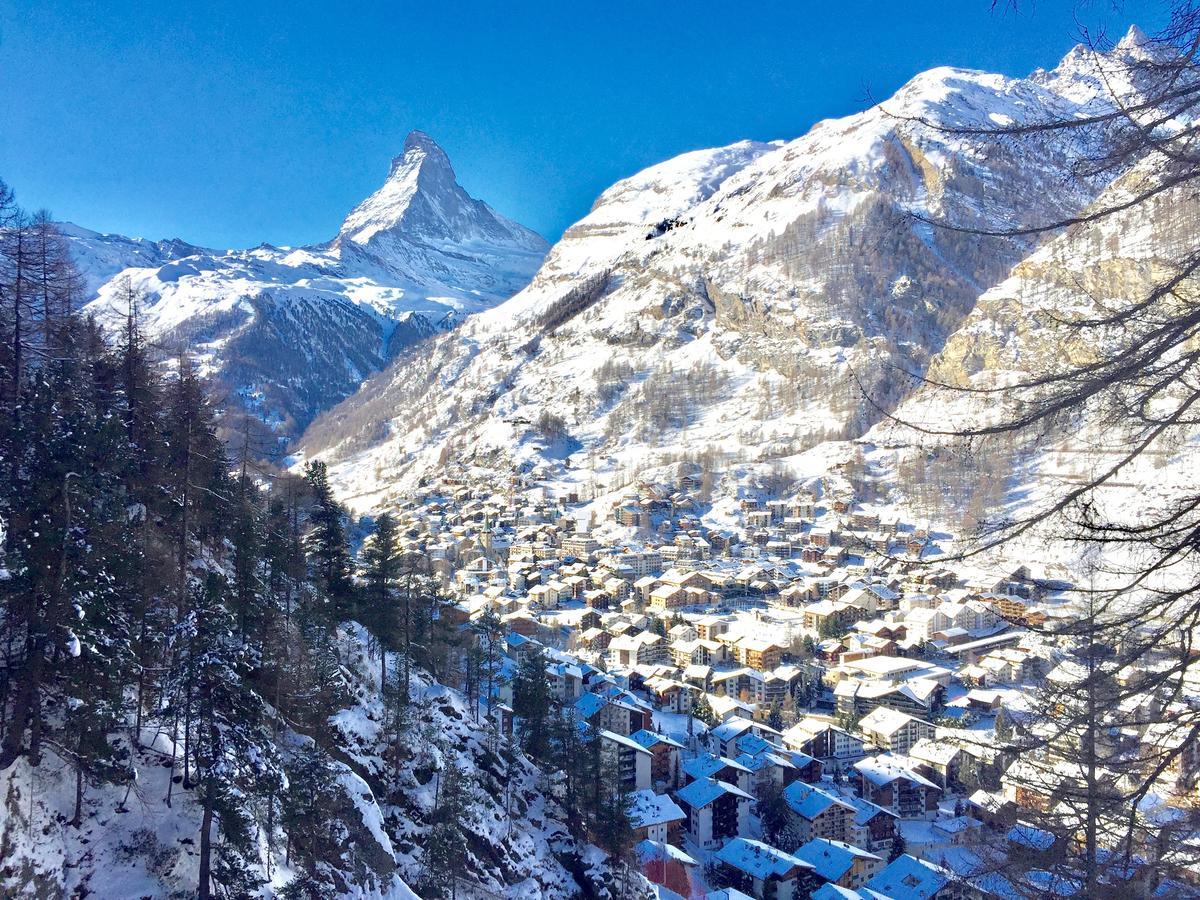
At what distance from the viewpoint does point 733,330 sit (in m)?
95.1

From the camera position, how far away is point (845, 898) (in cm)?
1584

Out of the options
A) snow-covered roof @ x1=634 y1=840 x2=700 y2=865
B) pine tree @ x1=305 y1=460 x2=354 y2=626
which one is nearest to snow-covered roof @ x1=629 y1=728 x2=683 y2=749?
snow-covered roof @ x1=634 y1=840 x2=700 y2=865

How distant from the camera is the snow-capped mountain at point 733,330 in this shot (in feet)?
260

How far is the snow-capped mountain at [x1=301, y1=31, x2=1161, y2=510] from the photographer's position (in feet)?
260

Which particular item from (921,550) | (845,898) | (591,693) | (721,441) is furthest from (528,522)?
(845,898)

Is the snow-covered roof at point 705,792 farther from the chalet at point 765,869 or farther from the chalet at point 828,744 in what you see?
the chalet at point 828,744

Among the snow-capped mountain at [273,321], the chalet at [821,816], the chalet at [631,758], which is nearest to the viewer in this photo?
the chalet at [631,758]

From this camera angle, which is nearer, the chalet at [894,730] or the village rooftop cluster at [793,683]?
the village rooftop cluster at [793,683]

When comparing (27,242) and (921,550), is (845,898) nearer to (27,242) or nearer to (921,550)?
(27,242)

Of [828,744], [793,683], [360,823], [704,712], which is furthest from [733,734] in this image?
[360,823]

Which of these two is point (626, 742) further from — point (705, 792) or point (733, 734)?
point (733, 734)

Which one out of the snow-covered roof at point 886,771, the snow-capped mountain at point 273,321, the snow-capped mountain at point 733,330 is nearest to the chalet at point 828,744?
the snow-covered roof at point 886,771

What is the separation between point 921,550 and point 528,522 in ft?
102

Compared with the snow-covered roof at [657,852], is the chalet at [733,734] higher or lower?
higher
